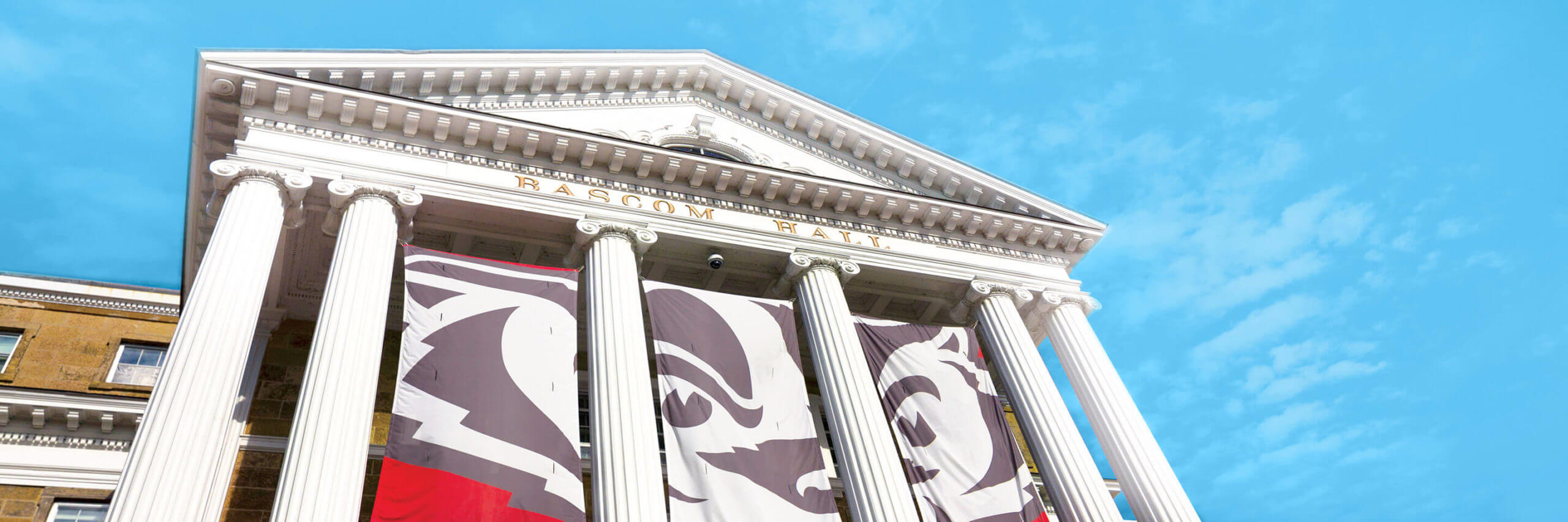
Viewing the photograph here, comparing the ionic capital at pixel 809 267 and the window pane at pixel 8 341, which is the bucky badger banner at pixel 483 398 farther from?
the window pane at pixel 8 341

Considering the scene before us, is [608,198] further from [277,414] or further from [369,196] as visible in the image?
[277,414]

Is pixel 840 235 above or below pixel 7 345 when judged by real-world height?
below

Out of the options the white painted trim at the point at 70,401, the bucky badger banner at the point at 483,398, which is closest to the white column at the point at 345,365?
the bucky badger banner at the point at 483,398

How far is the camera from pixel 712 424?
12906 millimetres

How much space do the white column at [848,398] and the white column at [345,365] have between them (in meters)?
6.64

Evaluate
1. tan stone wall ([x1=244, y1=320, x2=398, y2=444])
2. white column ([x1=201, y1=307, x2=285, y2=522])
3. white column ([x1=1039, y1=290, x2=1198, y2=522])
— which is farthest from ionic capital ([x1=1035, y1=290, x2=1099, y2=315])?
white column ([x1=201, y1=307, x2=285, y2=522])

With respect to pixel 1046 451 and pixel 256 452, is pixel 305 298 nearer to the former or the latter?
pixel 256 452

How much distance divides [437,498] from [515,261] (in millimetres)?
7100

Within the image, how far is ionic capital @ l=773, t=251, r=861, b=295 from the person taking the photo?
55.7 ft

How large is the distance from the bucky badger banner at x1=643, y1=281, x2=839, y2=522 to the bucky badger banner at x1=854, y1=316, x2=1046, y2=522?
1560 mm

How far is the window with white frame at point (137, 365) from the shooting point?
18.0 meters

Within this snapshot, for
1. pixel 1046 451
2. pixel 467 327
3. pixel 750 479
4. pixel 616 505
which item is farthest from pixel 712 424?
pixel 1046 451

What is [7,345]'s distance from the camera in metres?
18.0

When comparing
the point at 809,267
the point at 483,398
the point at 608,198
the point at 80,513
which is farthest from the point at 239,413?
the point at 809,267
